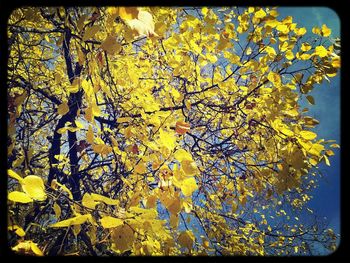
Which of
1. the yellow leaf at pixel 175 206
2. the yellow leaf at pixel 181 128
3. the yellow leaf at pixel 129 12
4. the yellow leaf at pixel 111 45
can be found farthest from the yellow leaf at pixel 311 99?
the yellow leaf at pixel 129 12

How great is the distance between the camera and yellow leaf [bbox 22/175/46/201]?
108 centimetres

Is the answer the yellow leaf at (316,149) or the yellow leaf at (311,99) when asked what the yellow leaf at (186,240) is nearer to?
the yellow leaf at (316,149)

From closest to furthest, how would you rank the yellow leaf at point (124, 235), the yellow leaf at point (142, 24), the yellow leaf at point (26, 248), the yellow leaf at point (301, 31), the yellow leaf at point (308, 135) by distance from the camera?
the yellow leaf at point (142, 24)
the yellow leaf at point (26, 248)
the yellow leaf at point (124, 235)
the yellow leaf at point (308, 135)
the yellow leaf at point (301, 31)

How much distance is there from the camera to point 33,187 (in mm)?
1095

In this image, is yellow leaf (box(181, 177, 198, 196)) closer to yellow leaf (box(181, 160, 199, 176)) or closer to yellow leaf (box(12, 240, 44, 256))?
yellow leaf (box(181, 160, 199, 176))

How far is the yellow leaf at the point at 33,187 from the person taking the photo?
3.55 ft

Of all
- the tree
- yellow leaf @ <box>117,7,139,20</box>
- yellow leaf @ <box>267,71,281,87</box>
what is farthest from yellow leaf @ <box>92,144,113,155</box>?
yellow leaf @ <box>267,71,281,87</box>

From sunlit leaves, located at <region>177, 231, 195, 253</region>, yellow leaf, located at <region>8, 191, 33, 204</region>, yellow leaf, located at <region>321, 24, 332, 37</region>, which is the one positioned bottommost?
sunlit leaves, located at <region>177, 231, 195, 253</region>

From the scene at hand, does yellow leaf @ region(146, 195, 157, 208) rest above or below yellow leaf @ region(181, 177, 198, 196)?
below

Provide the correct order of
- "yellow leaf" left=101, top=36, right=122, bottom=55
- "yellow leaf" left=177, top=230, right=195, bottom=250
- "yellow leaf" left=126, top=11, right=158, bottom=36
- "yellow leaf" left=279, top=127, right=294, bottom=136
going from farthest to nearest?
1. "yellow leaf" left=279, top=127, right=294, bottom=136
2. "yellow leaf" left=177, top=230, right=195, bottom=250
3. "yellow leaf" left=101, top=36, right=122, bottom=55
4. "yellow leaf" left=126, top=11, right=158, bottom=36

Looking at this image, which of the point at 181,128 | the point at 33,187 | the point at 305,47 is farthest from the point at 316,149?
the point at 33,187

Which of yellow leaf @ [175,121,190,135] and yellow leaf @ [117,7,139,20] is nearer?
yellow leaf @ [117,7,139,20]
